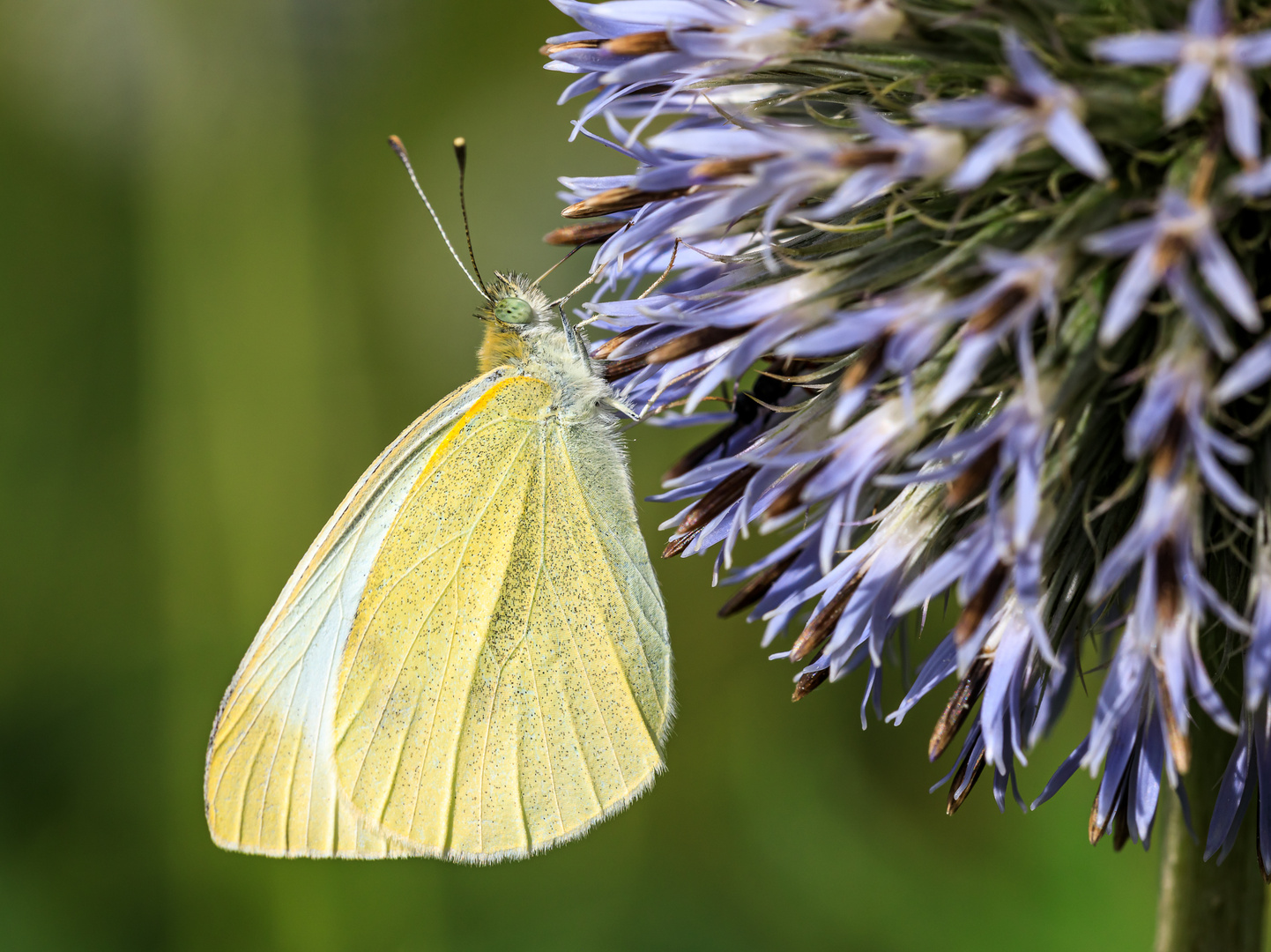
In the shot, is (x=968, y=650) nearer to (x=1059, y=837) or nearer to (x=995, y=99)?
(x=995, y=99)

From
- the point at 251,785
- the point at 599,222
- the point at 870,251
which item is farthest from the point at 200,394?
the point at 870,251

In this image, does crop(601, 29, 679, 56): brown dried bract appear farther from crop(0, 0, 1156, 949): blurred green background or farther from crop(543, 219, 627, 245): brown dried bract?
crop(0, 0, 1156, 949): blurred green background

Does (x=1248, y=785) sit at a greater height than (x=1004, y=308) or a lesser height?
lesser

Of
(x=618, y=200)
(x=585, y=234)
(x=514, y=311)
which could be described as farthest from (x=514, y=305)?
(x=618, y=200)

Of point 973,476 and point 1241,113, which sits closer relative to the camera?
point 1241,113

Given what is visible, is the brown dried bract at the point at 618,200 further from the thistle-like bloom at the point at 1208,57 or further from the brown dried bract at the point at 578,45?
the thistle-like bloom at the point at 1208,57

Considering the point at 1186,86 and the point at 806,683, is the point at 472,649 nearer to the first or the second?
the point at 806,683
